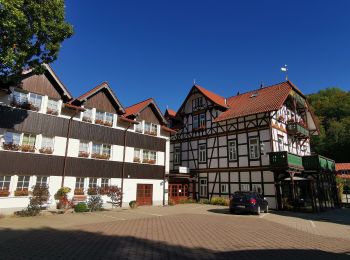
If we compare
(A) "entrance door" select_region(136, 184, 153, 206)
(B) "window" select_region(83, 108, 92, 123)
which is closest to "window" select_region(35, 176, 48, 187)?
(B) "window" select_region(83, 108, 92, 123)

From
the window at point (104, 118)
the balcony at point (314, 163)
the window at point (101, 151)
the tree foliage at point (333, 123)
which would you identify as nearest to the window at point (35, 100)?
the window at point (104, 118)

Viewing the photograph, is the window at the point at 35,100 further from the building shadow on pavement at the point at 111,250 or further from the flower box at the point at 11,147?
the building shadow on pavement at the point at 111,250

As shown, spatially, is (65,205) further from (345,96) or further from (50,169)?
(345,96)

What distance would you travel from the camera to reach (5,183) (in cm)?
1741

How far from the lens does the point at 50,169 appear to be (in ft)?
63.8

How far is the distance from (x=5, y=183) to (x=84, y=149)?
19.8ft

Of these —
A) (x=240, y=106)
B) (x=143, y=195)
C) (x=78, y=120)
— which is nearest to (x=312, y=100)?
(x=240, y=106)

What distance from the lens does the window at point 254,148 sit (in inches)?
1037

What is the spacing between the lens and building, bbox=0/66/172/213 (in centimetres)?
1791

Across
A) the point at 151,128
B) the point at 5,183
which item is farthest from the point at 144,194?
the point at 5,183

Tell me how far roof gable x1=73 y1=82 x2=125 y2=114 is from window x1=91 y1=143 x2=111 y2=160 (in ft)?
10.2

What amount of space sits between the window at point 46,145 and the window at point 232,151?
16710 millimetres

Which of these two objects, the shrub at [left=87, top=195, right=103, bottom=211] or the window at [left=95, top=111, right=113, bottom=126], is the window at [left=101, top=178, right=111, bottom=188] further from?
the window at [left=95, top=111, right=113, bottom=126]

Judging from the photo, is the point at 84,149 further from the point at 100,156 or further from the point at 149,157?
the point at 149,157
